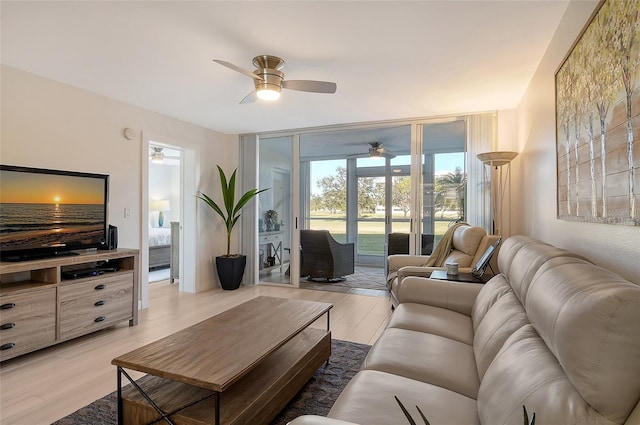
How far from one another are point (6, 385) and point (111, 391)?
736mm

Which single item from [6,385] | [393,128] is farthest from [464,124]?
[6,385]

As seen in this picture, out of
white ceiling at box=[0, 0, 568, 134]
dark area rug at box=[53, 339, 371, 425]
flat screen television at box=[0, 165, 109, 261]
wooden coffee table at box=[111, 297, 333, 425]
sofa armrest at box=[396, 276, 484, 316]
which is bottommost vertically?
dark area rug at box=[53, 339, 371, 425]

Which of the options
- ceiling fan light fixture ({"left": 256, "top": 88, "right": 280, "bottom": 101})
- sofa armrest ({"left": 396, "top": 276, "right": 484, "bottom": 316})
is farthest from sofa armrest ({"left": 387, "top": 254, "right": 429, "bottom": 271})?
ceiling fan light fixture ({"left": 256, "top": 88, "right": 280, "bottom": 101})

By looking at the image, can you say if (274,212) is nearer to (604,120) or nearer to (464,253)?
(464,253)

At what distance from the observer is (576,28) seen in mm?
1822

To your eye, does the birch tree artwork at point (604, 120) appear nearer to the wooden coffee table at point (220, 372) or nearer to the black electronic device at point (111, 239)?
the wooden coffee table at point (220, 372)

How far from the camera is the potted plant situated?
15.8 ft

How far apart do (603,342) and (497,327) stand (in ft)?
2.72

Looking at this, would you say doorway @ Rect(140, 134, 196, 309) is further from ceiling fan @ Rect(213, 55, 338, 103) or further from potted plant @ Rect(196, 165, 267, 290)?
ceiling fan @ Rect(213, 55, 338, 103)

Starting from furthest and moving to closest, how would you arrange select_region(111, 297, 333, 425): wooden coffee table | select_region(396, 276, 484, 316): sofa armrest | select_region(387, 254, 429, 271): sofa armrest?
select_region(387, 254, 429, 271): sofa armrest
select_region(396, 276, 484, 316): sofa armrest
select_region(111, 297, 333, 425): wooden coffee table

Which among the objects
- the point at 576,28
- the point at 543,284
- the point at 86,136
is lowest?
the point at 543,284

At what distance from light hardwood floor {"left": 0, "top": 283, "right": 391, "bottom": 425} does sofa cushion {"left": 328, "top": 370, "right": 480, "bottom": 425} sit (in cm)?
163

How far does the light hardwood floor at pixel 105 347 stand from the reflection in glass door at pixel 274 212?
0.59 meters

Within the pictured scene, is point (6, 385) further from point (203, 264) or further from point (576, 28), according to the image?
point (576, 28)
